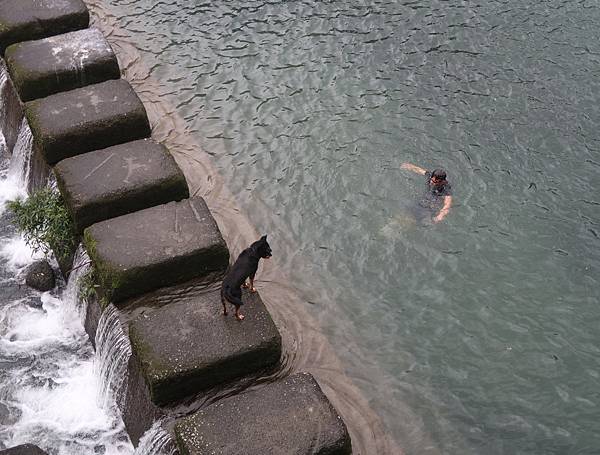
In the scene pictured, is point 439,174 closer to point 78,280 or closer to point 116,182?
point 116,182

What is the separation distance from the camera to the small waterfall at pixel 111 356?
34.0ft

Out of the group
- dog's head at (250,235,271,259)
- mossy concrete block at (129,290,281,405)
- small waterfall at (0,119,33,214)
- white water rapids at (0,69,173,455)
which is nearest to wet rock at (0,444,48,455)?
white water rapids at (0,69,173,455)

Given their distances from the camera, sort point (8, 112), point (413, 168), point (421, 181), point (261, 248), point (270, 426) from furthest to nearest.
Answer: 1. point (8, 112)
2. point (413, 168)
3. point (421, 181)
4. point (261, 248)
5. point (270, 426)

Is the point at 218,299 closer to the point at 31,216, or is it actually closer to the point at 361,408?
the point at 361,408

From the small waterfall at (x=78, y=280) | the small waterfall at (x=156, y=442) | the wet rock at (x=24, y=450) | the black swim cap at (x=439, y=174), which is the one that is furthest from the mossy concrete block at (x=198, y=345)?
the black swim cap at (x=439, y=174)

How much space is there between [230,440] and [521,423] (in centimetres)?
381

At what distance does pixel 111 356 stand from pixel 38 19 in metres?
9.47

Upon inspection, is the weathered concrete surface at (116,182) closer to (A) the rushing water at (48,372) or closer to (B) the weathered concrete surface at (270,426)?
(A) the rushing water at (48,372)

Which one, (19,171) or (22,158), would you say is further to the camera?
(19,171)

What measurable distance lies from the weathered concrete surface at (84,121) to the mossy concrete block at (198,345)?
457cm

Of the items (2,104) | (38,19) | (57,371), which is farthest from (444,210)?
(38,19)

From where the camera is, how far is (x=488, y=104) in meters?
15.2

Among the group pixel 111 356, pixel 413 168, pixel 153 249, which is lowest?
pixel 111 356

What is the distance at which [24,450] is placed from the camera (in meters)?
9.64
